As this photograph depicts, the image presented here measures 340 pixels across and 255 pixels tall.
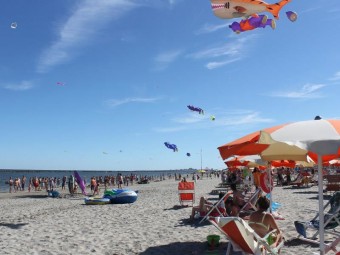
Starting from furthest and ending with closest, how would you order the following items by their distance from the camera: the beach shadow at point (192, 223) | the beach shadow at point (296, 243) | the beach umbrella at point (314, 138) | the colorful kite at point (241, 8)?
the beach shadow at point (192, 223) → the colorful kite at point (241, 8) → the beach shadow at point (296, 243) → the beach umbrella at point (314, 138)

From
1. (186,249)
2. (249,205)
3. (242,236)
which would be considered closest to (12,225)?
(186,249)

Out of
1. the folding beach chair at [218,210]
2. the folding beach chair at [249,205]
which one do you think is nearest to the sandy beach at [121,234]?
the folding beach chair at [218,210]

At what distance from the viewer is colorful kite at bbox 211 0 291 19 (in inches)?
299

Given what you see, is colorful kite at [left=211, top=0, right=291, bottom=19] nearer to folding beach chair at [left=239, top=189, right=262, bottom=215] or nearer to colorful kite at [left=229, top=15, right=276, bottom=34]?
colorful kite at [left=229, top=15, right=276, bottom=34]

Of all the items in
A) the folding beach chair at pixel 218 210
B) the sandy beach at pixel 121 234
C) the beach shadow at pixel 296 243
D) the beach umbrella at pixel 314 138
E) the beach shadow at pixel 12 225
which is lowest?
the beach shadow at pixel 12 225

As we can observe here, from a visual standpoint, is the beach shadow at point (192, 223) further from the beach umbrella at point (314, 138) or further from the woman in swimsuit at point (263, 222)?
the beach umbrella at point (314, 138)

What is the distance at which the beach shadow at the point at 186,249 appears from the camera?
683 centimetres

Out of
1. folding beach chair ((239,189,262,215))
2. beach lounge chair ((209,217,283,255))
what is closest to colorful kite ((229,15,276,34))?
folding beach chair ((239,189,262,215))

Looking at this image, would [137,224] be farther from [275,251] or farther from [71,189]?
[71,189]

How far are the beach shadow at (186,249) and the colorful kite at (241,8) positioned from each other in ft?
14.9

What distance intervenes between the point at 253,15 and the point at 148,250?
5.20 meters

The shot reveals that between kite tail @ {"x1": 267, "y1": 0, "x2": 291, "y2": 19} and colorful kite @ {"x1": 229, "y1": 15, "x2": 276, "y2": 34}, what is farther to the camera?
colorful kite @ {"x1": 229, "y1": 15, "x2": 276, "y2": 34}

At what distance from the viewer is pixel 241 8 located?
7715 millimetres

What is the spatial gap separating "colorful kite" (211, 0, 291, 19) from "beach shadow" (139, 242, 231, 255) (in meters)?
4.53
